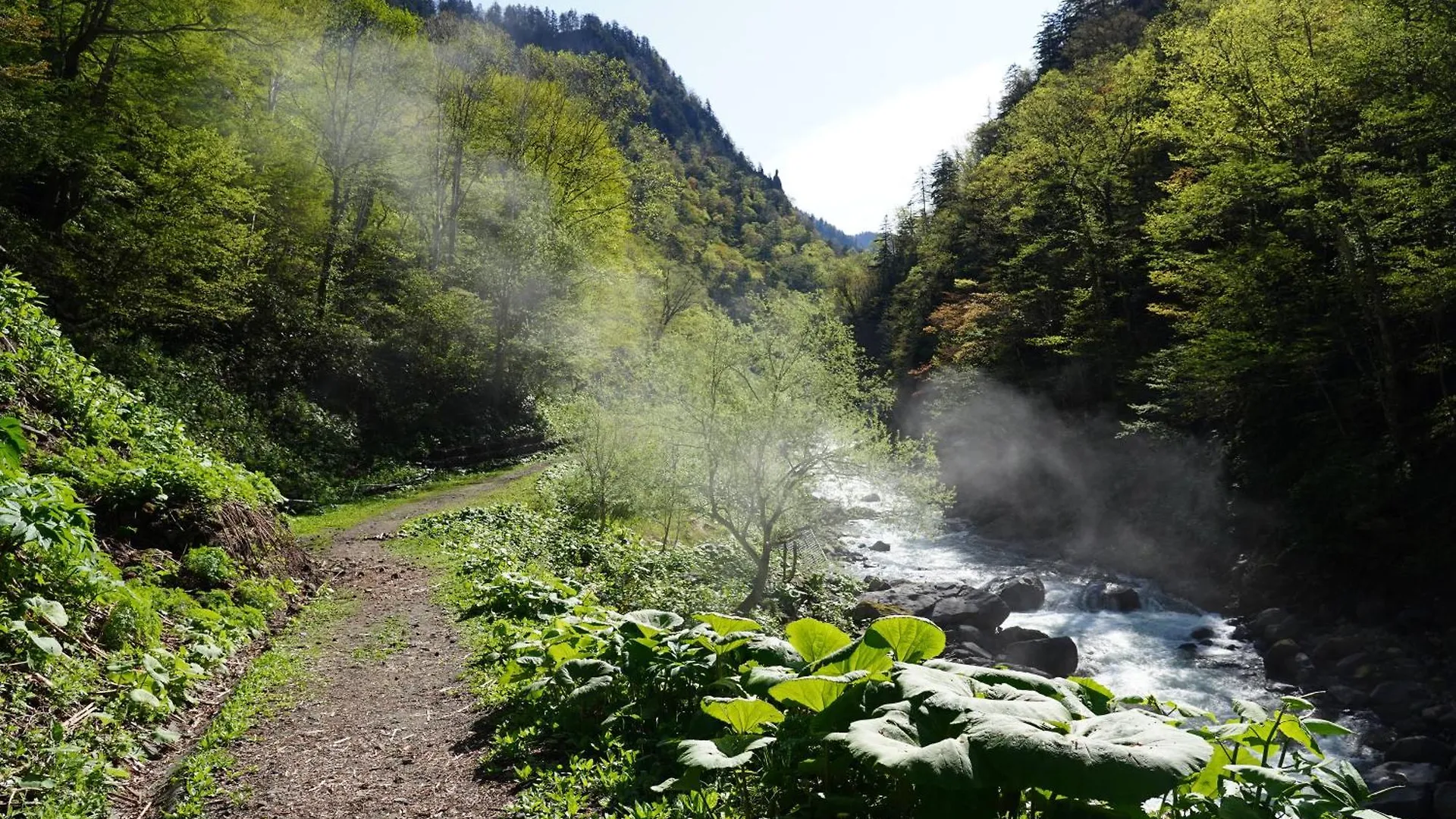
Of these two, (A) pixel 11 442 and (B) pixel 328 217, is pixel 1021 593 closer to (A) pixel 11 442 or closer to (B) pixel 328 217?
(A) pixel 11 442

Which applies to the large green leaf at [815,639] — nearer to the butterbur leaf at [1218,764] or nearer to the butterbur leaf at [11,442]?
the butterbur leaf at [1218,764]

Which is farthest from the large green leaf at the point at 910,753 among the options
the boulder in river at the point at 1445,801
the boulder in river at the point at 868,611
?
the boulder in river at the point at 868,611

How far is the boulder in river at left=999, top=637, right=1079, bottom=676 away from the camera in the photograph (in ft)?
49.2

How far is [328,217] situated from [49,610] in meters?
26.4

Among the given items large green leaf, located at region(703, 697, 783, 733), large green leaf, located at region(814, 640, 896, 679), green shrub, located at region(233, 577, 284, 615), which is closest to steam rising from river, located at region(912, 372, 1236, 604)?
large green leaf, located at region(814, 640, 896, 679)

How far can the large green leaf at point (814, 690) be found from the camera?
3.14 meters

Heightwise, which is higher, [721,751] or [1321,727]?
[1321,727]

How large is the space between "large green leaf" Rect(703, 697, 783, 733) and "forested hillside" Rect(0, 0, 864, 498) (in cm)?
1642

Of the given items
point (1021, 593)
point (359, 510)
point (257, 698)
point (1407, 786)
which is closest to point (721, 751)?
point (257, 698)

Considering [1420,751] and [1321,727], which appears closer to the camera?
[1321,727]

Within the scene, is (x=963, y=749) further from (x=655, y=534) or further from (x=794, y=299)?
(x=655, y=534)

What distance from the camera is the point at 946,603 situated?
1806cm

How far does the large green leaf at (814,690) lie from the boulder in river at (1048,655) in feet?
43.9

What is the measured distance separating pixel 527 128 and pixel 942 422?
2600cm
